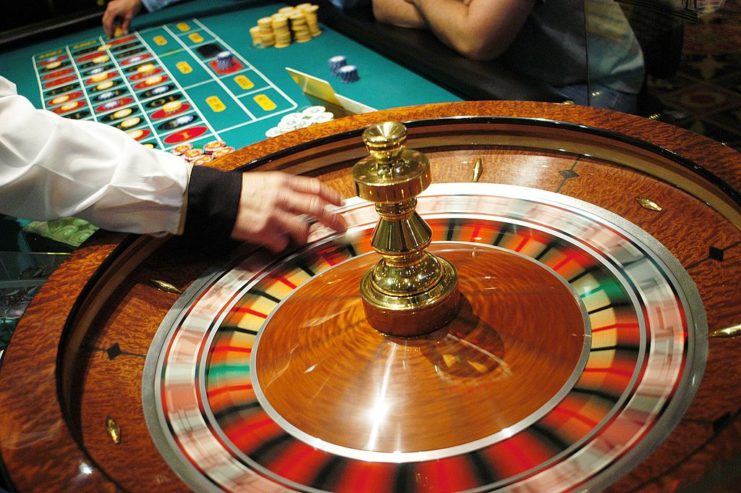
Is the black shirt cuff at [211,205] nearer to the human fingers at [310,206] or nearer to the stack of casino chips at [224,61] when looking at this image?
the human fingers at [310,206]

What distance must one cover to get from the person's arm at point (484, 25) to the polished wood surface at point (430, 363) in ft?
4.59

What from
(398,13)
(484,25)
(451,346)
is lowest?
(398,13)

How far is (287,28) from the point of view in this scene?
2.95 metres

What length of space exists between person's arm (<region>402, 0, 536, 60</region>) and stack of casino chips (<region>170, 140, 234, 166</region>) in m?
0.87

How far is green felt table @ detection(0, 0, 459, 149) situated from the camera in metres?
2.18

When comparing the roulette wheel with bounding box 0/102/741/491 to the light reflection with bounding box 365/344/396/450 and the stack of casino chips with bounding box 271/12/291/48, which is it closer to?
the light reflection with bounding box 365/344/396/450

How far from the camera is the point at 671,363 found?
729mm

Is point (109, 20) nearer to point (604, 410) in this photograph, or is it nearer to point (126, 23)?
point (126, 23)

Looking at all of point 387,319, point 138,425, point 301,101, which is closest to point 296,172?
point 387,319

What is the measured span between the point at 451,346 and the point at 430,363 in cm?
4

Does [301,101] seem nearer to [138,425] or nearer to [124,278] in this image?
[124,278]

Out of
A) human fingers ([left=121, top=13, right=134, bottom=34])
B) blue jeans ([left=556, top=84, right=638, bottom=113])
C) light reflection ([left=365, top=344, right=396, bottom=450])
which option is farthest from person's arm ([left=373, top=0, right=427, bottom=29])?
light reflection ([left=365, top=344, right=396, bottom=450])

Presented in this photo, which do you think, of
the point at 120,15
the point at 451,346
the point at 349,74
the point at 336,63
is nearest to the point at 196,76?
the point at 336,63

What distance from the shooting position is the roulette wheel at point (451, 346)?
67cm
